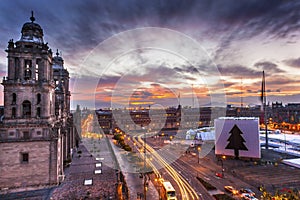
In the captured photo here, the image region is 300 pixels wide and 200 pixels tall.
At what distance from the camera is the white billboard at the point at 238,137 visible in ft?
143

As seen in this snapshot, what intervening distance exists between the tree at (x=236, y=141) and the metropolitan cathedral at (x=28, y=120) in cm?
3814

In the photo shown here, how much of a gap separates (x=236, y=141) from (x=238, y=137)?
3.61ft

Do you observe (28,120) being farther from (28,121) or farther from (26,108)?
(26,108)

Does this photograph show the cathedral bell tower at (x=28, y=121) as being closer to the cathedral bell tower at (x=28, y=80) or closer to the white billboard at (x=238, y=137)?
the cathedral bell tower at (x=28, y=80)

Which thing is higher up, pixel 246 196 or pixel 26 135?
pixel 26 135

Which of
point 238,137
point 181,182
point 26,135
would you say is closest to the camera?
point 26,135

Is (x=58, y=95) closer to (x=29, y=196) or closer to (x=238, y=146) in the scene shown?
(x=29, y=196)

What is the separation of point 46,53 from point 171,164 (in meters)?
33.8

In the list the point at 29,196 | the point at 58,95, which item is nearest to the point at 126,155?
the point at 58,95

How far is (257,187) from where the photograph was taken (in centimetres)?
3039

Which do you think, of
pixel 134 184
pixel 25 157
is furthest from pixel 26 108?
pixel 134 184

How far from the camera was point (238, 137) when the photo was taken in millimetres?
45219

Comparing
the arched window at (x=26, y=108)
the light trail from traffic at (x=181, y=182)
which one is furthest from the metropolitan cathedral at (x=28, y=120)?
the light trail from traffic at (x=181, y=182)

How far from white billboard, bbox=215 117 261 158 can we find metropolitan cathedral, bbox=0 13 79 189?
3716 cm
